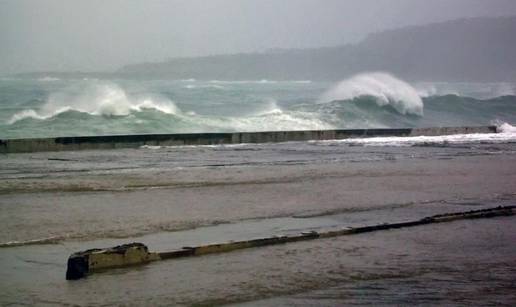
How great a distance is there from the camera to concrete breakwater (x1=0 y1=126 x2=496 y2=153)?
70.5 feet

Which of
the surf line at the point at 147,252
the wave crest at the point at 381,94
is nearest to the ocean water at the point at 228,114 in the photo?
the wave crest at the point at 381,94

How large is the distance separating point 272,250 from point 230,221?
186 cm

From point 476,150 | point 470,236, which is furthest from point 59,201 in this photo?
point 476,150

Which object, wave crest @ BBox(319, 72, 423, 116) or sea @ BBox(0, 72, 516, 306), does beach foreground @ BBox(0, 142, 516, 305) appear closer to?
sea @ BBox(0, 72, 516, 306)

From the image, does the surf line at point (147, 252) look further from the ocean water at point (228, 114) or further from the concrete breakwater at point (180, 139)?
the ocean water at point (228, 114)

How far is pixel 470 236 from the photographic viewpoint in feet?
29.9

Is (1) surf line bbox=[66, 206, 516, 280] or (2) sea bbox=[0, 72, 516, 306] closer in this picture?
(2) sea bbox=[0, 72, 516, 306]

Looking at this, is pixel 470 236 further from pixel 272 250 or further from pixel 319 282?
pixel 319 282

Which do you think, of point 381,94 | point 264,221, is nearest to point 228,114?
point 381,94

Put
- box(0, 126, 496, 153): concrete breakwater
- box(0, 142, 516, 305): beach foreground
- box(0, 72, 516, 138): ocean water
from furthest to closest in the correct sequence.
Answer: box(0, 72, 516, 138): ocean water < box(0, 126, 496, 153): concrete breakwater < box(0, 142, 516, 305): beach foreground

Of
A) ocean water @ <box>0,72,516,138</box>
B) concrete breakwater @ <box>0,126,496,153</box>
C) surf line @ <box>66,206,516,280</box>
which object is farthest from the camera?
ocean water @ <box>0,72,516,138</box>

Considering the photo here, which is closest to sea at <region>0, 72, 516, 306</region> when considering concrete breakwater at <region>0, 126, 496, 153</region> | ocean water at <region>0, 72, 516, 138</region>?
concrete breakwater at <region>0, 126, 496, 153</region>

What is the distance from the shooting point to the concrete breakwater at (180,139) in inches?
846

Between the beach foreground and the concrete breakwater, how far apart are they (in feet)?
9.24
